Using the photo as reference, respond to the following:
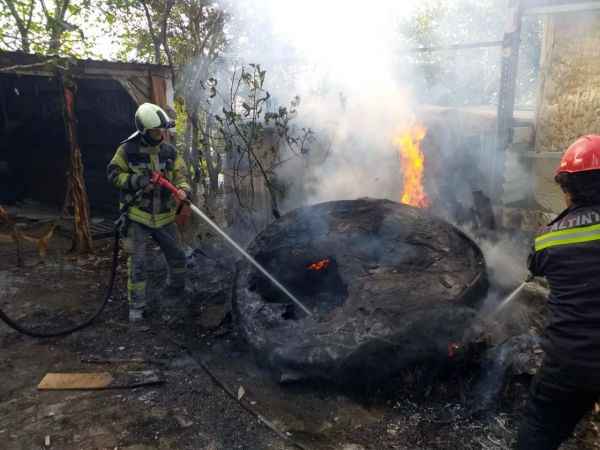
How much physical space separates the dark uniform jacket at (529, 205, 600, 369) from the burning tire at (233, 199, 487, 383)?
1.16m

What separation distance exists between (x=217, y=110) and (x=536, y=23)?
12.9m

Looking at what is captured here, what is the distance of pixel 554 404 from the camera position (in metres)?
2.31

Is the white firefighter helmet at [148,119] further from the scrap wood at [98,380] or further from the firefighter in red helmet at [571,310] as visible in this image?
the firefighter in red helmet at [571,310]

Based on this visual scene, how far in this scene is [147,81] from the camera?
7.05 m

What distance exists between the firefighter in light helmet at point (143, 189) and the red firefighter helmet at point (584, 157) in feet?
12.1

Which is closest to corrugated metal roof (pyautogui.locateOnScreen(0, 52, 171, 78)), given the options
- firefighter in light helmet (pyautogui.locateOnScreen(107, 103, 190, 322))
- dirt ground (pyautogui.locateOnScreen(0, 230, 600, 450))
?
firefighter in light helmet (pyautogui.locateOnScreen(107, 103, 190, 322))

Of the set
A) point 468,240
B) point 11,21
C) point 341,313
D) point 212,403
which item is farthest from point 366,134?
point 11,21

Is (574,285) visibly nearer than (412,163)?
Yes

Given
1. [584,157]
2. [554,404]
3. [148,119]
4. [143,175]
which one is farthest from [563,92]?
[143,175]

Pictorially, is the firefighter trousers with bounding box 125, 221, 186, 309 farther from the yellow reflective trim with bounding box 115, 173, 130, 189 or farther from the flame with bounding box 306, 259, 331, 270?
the flame with bounding box 306, 259, 331, 270

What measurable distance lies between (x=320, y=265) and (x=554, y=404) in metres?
2.61

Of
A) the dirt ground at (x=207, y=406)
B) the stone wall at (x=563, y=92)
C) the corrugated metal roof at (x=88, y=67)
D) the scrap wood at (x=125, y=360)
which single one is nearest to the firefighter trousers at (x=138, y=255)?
the dirt ground at (x=207, y=406)

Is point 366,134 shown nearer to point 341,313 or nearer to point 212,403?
point 341,313

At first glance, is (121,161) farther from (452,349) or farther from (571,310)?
(571,310)
